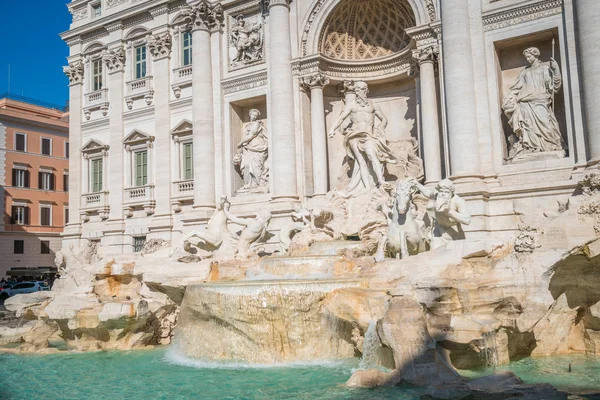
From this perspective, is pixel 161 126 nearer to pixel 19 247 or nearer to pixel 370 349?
pixel 370 349

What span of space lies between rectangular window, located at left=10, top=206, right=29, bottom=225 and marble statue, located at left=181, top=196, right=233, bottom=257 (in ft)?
83.5

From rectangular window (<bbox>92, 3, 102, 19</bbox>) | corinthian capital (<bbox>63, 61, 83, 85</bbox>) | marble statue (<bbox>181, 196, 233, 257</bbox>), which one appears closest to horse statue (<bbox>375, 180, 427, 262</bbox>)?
marble statue (<bbox>181, 196, 233, 257</bbox>)

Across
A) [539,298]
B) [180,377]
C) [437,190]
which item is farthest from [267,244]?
[539,298]

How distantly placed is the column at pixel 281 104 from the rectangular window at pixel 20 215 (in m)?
25.3

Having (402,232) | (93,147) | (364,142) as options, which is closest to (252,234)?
(364,142)

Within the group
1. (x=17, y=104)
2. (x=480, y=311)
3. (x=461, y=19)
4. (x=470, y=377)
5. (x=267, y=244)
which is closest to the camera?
(x=470, y=377)

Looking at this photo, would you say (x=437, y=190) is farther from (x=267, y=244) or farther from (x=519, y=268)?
(x=267, y=244)

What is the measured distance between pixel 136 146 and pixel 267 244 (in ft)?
28.6

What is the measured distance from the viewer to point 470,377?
9422 millimetres

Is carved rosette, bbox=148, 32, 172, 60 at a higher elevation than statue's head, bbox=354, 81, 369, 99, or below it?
higher

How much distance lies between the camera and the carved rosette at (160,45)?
2338 cm

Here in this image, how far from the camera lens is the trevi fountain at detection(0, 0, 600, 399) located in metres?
10.2

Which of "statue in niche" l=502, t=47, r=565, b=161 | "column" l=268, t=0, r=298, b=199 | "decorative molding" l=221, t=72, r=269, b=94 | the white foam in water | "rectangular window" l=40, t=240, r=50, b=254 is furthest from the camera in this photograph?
"rectangular window" l=40, t=240, r=50, b=254

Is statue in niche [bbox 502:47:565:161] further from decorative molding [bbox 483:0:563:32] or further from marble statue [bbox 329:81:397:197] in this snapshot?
marble statue [bbox 329:81:397:197]
